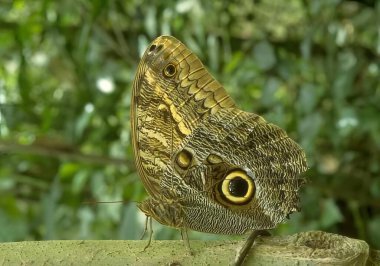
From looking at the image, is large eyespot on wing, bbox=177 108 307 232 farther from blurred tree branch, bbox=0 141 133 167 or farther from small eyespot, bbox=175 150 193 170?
blurred tree branch, bbox=0 141 133 167

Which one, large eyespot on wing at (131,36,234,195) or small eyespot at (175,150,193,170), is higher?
large eyespot on wing at (131,36,234,195)

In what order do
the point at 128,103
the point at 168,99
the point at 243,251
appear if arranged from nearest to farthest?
the point at 243,251
the point at 168,99
the point at 128,103

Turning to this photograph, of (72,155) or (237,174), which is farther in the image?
(72,155)

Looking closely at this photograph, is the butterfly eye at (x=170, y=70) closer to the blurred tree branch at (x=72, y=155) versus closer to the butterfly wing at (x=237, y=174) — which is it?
the butterfly wing at (x=237, y=174)

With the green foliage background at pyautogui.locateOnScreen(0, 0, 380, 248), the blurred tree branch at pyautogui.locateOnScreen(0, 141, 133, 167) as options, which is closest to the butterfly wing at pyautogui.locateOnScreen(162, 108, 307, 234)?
the green foliage background at pyautogui.locateOnScreen(0, 0, 380, 248)

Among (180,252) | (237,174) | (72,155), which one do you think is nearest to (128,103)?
(72,155)

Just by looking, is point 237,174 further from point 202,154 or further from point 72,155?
point 72,155

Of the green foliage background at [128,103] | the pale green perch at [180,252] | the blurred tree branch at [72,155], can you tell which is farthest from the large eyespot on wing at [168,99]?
the blurred tree branch at [72,155]
